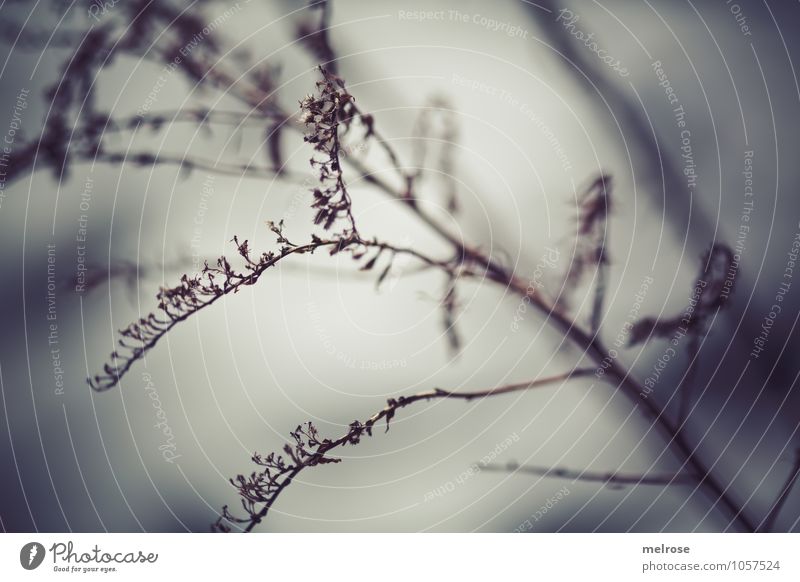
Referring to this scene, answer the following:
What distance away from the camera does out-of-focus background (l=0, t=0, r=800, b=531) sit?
24.6 inches

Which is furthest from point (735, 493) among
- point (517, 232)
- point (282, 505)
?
point (282, 505)

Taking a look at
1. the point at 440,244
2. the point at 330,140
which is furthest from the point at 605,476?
the point at 330,140

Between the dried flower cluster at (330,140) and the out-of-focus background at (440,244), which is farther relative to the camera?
the out-of-focus background at (440,244)

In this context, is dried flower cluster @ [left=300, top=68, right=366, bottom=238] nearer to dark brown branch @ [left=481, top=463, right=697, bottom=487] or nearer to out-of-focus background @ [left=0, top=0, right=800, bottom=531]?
out-of-focus background @ [left=0, top=0, right=800, bottom=531]

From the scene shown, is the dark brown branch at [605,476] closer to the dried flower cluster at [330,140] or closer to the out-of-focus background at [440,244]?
the out-of-focus background at [440,244]

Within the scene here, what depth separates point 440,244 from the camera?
2.06 feet

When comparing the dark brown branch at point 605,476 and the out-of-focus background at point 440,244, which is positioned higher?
the out-of-focus background at point 440,244

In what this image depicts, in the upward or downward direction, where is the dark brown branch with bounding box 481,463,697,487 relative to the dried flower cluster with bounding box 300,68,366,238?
downward

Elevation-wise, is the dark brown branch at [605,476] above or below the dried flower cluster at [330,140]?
below

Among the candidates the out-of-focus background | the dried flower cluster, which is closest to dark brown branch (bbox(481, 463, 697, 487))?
the out-of-focus background

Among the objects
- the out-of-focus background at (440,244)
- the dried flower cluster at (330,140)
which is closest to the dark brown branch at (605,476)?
the out-of-focus background at (440,244)

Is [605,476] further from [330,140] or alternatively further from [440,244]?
[330,140]

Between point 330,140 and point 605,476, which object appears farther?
point 605,476

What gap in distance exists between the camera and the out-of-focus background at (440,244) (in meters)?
0.63
